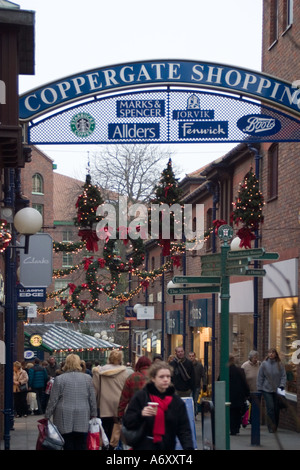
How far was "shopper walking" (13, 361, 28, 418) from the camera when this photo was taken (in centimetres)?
2425

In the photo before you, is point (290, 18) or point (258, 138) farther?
point (290, 18)

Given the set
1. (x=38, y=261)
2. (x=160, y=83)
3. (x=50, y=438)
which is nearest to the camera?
(x=50, y=438)

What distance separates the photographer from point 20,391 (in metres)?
24.7

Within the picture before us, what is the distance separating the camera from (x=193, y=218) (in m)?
35.7

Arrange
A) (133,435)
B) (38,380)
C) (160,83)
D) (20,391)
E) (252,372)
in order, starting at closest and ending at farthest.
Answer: (133,435) < (160,83) < (252,372) < (20,391) < (38,380)

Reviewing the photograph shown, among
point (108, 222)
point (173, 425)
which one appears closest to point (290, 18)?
point (108, 222)

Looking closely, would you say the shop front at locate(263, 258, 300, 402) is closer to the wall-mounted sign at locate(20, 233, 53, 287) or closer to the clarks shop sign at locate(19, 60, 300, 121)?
the clarks shop sign at locate(19, 60, 300, 121)

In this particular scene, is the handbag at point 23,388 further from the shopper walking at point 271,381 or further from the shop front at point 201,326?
the shopper walking at point 271,381

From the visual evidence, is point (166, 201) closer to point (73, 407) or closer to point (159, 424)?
point (73, 407)

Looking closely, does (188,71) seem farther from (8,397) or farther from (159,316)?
(159,316)

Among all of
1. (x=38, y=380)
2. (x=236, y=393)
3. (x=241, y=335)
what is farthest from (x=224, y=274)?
(x=38, y=380)

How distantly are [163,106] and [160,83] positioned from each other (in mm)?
469

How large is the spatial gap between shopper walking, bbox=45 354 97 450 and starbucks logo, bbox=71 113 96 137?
4984 millimetres

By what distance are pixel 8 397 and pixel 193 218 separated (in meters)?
18.8
